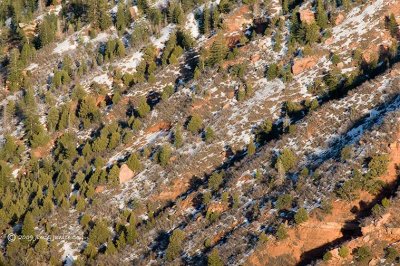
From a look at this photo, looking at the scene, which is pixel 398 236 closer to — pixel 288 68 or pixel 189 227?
pixel 189 227

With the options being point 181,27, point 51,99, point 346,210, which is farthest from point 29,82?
point 346,210

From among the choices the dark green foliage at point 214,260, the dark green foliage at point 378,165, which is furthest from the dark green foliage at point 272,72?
the dark green foliage at point 214,260

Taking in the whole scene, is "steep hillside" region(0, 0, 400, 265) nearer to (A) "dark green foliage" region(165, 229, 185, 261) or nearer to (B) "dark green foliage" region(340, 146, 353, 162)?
(A) "dark green foliage" region(165, 229, 185, 261)

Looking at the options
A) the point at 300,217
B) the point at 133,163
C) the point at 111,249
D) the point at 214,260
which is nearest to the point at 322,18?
the point at 133,163

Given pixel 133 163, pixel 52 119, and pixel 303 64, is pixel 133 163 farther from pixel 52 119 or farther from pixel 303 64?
pixel 303 64

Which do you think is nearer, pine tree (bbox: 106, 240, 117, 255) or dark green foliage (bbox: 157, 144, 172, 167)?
pine tree (bbox: 106, 240, 117, 255)

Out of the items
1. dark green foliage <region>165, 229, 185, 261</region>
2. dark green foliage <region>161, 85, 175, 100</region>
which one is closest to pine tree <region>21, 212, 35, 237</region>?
dark green foliage <region>165, 229, 185, 261</region>

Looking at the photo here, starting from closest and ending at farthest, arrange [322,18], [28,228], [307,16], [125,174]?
[28,228] < [125,174] < [322,18] < [307,16]
